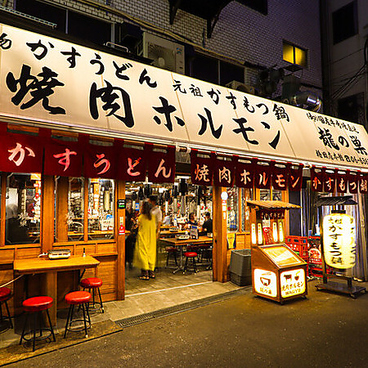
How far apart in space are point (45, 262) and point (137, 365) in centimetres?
242

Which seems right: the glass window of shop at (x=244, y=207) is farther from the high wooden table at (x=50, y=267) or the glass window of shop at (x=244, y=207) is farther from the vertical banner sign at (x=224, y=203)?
the high wooden table at (x=50, y=267)

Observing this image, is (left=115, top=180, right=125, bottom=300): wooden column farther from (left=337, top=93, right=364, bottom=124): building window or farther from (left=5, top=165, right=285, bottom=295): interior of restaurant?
(left=337, top=93, right=364, bottom=124): building window

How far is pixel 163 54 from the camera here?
8352mm

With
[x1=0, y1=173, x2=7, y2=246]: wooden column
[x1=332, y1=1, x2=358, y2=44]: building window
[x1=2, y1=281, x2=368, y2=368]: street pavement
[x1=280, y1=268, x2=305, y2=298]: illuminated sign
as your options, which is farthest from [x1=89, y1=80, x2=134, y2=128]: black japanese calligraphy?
[x1=332, y1=1, x2=358, y2=44]: building window

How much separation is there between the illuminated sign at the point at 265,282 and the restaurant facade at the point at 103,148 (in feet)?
2.91

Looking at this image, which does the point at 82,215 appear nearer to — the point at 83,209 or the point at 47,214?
the point at 83,209

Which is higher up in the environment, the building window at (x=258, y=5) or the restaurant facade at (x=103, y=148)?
the building window at (x=258, y=5)

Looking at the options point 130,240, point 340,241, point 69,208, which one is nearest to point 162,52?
point 69,208

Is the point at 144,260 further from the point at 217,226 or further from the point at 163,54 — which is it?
the point at 163,54

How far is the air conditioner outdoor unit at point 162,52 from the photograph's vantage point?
8133 mm

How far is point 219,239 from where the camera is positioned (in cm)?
837

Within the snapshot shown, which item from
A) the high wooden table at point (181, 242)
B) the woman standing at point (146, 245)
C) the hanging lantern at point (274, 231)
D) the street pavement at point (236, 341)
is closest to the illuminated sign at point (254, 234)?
the hanging lantern at point (274, 231)

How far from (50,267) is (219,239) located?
486 cm

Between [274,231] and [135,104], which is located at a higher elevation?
[135,104]
